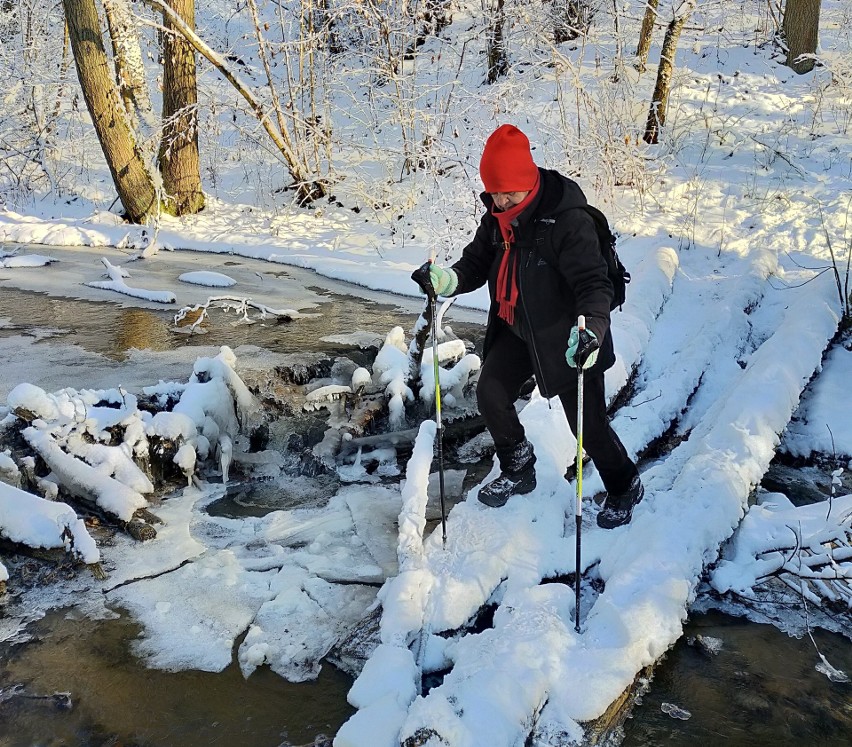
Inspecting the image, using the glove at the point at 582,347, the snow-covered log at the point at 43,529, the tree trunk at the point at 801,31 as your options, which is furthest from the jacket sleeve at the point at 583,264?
the tree trunk at the point at 801,31

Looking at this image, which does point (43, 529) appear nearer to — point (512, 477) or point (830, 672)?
point (512, 477)

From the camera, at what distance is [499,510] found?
4.48 m

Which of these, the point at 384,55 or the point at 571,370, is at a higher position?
the point at 384,55

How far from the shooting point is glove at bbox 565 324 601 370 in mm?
3438

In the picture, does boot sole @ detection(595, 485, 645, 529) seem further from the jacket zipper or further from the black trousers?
the jacket zipper

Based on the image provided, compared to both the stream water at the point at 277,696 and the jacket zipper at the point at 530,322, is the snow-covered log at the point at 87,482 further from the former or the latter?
the jacket zipper at the point at 530,322

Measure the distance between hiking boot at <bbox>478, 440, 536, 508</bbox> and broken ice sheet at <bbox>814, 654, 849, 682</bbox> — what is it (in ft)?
5.61

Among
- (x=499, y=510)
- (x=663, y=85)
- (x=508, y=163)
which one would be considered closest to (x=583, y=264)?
(x=508, y=163)

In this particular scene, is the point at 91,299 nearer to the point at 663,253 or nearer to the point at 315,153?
the point at 315,153

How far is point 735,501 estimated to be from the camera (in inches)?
175

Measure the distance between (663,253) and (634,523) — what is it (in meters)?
5.19

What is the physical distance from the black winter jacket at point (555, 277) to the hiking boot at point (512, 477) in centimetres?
62

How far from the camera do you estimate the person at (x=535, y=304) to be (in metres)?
3.66

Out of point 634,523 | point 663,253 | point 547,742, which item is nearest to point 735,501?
point 634,523
